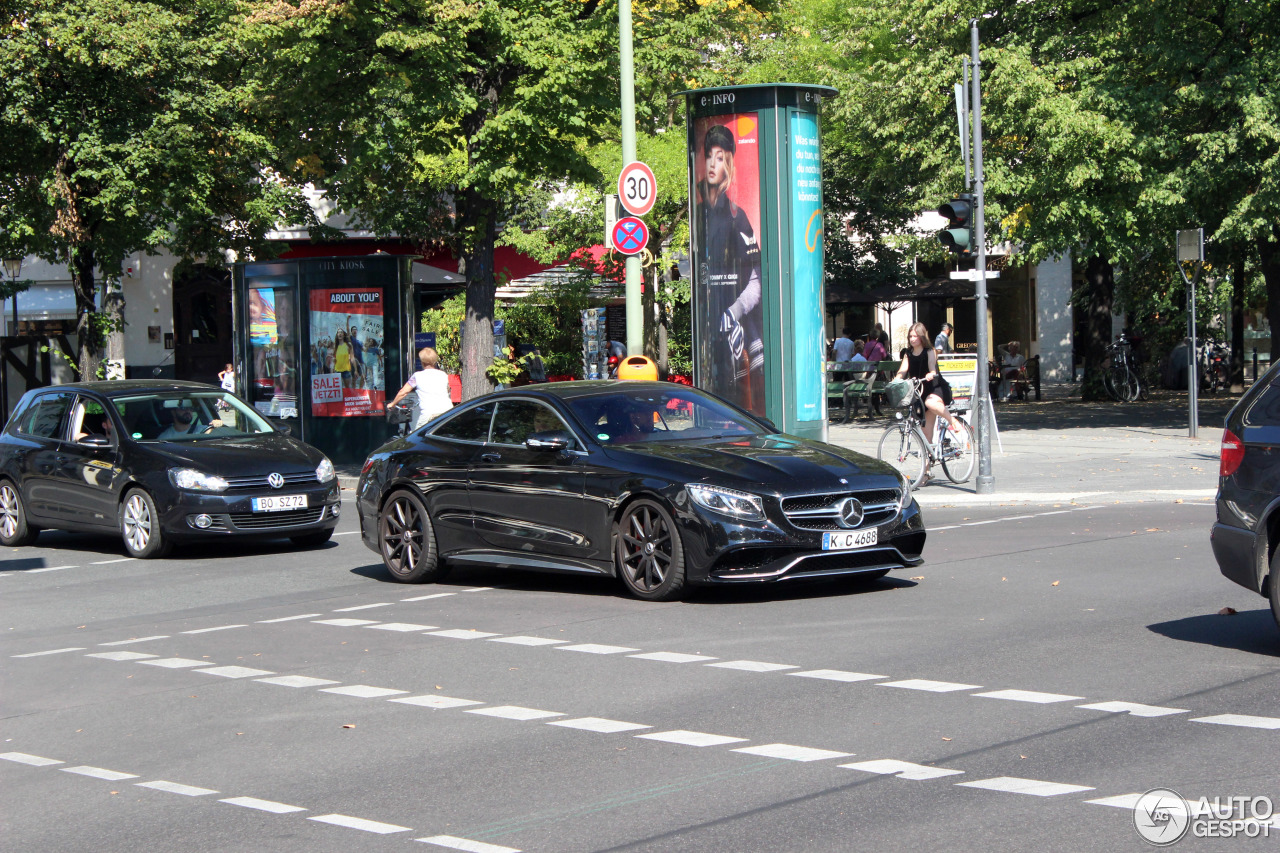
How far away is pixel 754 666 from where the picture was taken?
8.02 metres

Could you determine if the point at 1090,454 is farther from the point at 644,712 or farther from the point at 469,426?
the point at 644,712

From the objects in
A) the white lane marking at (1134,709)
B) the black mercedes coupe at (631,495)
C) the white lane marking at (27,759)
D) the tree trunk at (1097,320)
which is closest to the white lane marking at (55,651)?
the white lane marking at (27,759)

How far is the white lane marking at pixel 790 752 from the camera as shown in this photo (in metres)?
6.09

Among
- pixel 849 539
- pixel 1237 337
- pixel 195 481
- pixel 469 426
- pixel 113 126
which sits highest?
pixel 113 126

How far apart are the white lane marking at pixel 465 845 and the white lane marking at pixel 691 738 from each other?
1466 mm

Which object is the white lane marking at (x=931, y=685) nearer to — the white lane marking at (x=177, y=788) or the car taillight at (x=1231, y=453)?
the car taillight at (x=1231, y=453)

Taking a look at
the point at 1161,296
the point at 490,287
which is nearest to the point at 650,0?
the point at 490,287

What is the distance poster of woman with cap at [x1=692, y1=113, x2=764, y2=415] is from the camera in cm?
1823

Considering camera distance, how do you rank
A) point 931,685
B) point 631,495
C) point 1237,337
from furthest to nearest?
point 1237,337
point 631,495
point 931,685

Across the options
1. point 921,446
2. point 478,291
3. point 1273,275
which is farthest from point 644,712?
point 1273,275

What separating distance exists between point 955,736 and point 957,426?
11.8 meters

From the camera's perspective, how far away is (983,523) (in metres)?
14.6

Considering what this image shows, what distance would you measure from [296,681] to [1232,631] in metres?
5.09

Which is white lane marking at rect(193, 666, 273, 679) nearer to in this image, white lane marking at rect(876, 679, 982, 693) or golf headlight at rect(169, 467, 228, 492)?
white lane marking at rect(876, 679, 982, 693)
